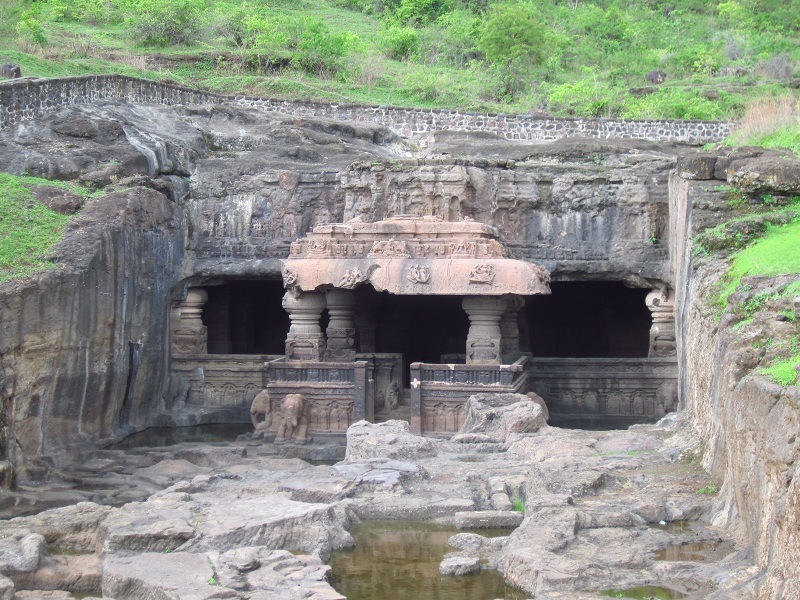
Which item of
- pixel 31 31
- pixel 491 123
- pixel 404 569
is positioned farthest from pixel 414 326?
pixel 31 31

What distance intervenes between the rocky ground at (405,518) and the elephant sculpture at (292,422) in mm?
2820

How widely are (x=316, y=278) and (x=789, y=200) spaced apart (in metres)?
6.71

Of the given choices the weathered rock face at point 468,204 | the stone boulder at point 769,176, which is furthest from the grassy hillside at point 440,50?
the stone boulder at point 769,176

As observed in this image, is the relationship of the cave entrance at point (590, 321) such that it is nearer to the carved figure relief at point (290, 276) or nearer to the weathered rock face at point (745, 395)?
the weathered rock face at point (745, 395)

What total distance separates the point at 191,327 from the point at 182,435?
7.51 ft

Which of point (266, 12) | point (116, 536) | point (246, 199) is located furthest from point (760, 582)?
point (266, 12)

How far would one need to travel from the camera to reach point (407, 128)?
23609 mm

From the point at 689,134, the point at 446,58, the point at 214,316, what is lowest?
the point at 214,316

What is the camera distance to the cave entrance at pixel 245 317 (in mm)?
20609

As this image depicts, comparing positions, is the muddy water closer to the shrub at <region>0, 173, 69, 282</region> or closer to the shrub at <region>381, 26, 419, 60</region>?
the shrub at <region>0, 173, 69, 282</region>

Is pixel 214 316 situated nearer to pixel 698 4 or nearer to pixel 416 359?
pixel 416 359

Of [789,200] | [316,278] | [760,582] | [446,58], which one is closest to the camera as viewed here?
[760,582]

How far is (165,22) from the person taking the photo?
30.9 metres

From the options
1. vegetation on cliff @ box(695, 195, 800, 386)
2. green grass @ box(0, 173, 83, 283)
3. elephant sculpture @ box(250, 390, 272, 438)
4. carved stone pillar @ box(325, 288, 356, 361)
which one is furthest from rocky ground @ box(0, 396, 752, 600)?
carved stone pillar @ box(325, 288, 356, 361)
